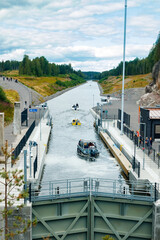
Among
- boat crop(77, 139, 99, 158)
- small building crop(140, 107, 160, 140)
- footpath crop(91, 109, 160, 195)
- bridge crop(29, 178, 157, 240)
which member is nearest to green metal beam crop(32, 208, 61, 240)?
bridge crop(29, 178, 157, 240)

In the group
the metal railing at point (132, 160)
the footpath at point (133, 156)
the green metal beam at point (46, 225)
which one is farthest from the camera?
the metal railing at point (132, 160)

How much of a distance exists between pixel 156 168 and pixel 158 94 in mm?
55537

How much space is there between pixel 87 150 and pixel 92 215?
16160 millimetres

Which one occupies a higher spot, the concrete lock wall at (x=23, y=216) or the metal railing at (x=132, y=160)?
the metal railing at (x=132, y=160)

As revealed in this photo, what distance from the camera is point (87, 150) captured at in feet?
123

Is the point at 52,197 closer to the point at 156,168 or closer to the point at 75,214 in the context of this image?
the point at 75,214

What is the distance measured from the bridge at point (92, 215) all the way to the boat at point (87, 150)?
15576 millimetres

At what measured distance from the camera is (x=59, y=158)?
3734cm

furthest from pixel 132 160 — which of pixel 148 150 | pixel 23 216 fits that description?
pixel 23 216

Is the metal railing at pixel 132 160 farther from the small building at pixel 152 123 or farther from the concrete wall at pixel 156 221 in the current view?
the concrete wall at pixel 156 221

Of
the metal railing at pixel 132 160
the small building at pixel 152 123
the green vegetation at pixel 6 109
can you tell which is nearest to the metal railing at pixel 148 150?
the metal railing at pixel 132 160

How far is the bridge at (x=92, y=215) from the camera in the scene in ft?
69.2

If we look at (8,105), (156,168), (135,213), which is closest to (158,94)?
(8,105)

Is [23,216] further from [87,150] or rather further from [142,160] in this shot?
[87,150]
